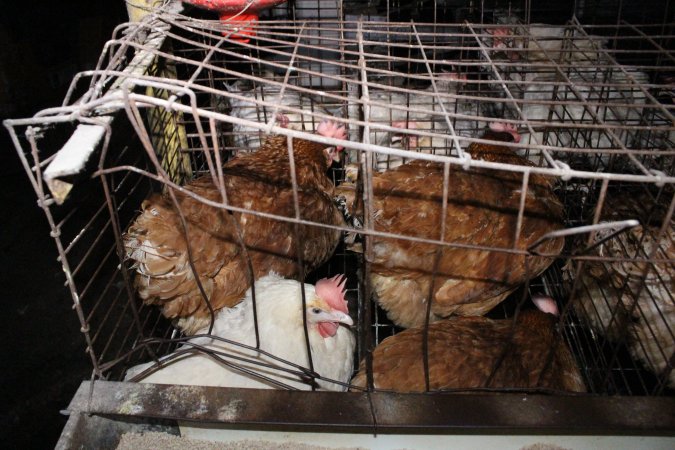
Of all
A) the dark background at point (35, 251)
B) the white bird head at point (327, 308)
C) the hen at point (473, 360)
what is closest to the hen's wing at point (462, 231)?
the hen at point (473, 360)

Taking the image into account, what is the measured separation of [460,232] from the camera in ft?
5.63

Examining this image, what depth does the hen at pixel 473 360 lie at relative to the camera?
143 cm

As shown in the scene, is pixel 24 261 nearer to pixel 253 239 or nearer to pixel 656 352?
pixel 253 239

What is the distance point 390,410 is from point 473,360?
45cm

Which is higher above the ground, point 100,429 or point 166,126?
point 166,126

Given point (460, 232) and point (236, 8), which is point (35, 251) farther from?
point (460, 232)

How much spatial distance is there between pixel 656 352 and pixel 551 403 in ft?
2.90

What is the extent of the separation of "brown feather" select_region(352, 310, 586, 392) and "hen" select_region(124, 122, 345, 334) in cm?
47

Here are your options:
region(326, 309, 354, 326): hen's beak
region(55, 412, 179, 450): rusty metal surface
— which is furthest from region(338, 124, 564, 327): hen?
region(55, 412, 179, 450): rusty metal surface

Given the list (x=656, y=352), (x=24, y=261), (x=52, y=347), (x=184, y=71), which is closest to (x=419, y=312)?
(x=656, y=352)

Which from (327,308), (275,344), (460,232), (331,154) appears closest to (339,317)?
(327,308)

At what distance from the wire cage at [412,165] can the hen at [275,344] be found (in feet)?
0.32

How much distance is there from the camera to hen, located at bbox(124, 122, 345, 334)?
1.54m

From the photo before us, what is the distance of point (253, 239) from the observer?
1757 millimetres
